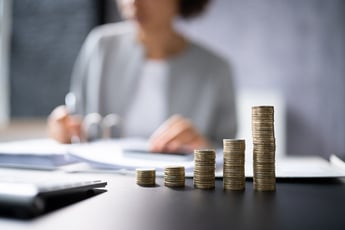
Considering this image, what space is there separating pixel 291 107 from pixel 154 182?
2.48m

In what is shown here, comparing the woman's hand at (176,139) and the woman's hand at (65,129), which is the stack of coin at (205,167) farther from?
the woman's hand at (65,129)

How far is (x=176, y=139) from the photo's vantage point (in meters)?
0.90

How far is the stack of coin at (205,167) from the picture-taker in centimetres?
53

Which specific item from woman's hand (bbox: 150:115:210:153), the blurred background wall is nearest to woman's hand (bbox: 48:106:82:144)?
woman's hand (bbox: 150:115:210:153)

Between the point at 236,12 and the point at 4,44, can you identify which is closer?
the point at 4,44

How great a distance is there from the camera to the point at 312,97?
9.48ft

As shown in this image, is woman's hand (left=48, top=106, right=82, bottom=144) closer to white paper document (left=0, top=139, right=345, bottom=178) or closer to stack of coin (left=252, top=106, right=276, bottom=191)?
white paper document (left=0, top=139, right=345, bottom=178)

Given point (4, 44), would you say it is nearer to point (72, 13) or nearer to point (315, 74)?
point (72, 13)

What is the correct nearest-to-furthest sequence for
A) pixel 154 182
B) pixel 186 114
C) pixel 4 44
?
pixel 154 182
pixel 186 114
pixel 4 44

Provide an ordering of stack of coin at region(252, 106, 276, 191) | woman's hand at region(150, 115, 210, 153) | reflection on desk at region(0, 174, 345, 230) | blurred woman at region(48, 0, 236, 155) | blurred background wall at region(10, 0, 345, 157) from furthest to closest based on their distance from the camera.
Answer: blurred background wall at region(10, 0, 345, 157) < blurred woman at region(48, 0, 236, 155) < woman's hand at region(150, 115, 210, 153) < stack of coin at region(252, 106, 276, 191) < reflection on desk at region(0, 174, 345, 230)

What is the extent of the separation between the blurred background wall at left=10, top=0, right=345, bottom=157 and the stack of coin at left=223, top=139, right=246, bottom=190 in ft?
7.90

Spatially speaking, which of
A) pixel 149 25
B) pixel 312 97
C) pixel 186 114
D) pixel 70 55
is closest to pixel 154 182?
pixel 186 114

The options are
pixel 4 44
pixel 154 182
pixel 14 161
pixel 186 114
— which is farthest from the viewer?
pixel 4 44

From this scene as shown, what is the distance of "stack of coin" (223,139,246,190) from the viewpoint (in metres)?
0.51
